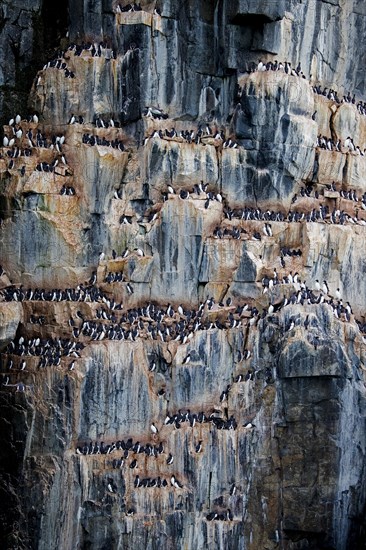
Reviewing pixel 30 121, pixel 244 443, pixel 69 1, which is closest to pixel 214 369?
pixel 244 443

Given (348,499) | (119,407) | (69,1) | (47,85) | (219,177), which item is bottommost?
(348,499)

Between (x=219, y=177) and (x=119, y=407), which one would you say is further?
(x=219, y=177)

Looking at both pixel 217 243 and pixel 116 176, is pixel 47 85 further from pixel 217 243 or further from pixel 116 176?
pixel 217 243

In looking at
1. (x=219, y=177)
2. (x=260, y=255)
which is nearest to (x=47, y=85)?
(x=219, y=177)

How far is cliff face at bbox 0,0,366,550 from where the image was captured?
39.7 m

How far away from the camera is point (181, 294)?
4200 centimetres

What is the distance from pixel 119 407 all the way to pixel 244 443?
4.34 metres

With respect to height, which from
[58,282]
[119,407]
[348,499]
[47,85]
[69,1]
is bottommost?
[348,499]

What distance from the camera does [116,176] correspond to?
139ft

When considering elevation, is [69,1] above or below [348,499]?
above

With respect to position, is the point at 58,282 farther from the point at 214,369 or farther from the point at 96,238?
the point at 214,369

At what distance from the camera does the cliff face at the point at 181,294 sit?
39656mm

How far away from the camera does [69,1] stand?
4456 centimetres

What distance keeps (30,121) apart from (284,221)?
9.49 metres
